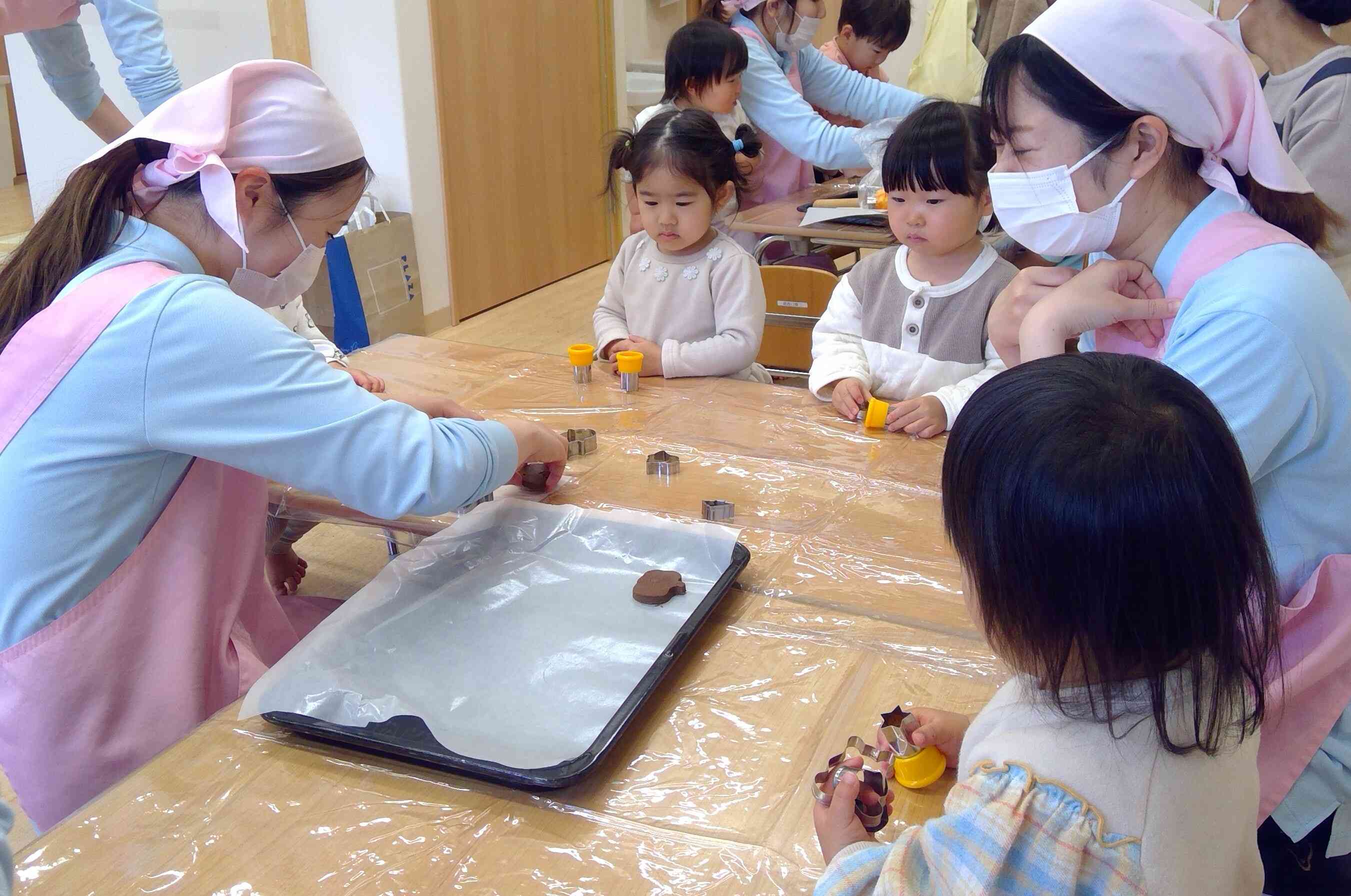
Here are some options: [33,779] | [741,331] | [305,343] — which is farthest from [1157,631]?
[741,331]


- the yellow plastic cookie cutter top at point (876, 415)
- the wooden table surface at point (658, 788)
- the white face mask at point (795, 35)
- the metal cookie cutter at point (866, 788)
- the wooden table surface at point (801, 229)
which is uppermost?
the white face mask at point (795, 35)

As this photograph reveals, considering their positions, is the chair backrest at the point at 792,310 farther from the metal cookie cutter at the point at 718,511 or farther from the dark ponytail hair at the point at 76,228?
the dark ponytail hair at the point at 76,228

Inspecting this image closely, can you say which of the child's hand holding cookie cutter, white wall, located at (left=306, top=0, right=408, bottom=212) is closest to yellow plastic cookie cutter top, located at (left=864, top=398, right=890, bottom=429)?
the child's hand holding cookie cutter

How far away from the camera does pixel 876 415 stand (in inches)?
68.2

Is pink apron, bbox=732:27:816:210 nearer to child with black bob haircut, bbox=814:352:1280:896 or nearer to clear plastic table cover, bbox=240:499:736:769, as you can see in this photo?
clear plastic table cover, bbox=240:499:736:769

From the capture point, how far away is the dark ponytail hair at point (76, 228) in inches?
46.6

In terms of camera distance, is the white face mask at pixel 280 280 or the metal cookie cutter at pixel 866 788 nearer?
the metal cookie cutter at pixel 866 788

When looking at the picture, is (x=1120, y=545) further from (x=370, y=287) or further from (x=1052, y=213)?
(x=370, y=287)

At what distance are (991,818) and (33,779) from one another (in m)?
1.03

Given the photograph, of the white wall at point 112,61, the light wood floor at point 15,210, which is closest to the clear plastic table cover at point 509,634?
the white wall at point 112,61

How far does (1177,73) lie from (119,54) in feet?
8.88

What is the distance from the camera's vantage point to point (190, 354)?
108cm

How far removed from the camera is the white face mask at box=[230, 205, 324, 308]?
1.32m

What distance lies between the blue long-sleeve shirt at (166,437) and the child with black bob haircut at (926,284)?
902 millimetres
